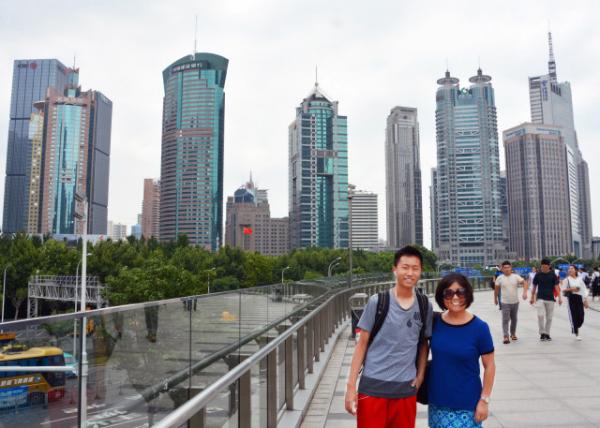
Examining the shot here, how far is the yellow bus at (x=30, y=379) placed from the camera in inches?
62.4

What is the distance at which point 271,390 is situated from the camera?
15.4ft

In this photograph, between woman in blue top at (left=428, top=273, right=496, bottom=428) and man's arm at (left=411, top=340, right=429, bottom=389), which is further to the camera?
man's arm at (left=411, top=340, right=429, bottom=389)

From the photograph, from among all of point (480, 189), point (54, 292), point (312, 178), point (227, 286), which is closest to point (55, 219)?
point (312, 178)

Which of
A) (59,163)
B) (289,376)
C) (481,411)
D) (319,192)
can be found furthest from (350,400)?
(59,163)

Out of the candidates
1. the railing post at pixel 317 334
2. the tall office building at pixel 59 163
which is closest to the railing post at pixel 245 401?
the railing post at pixel 317 334

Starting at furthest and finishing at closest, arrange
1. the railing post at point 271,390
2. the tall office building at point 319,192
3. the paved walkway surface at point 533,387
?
the tall office building at point 319,192, the paved walkway surface at point 533,387, the railing post at point 271,390

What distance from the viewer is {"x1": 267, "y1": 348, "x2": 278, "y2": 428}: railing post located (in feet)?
15.0

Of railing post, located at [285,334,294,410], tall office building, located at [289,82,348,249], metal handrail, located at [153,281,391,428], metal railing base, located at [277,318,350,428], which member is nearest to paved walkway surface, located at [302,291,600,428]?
metal railing base, located at [277,318,350,428]

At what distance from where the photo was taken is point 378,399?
3.12 metres

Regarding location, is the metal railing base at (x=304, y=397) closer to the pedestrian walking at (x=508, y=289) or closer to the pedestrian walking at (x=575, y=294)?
the pedestrian walking at (x=508, y=289)

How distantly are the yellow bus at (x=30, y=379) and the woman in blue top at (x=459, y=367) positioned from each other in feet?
6.77

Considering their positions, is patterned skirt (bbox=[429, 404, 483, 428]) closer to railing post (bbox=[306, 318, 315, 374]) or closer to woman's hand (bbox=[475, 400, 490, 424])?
woman's hand (bbox=[475, 400, 490, 424])

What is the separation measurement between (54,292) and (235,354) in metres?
64.3

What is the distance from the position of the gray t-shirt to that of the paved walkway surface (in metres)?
2.69
